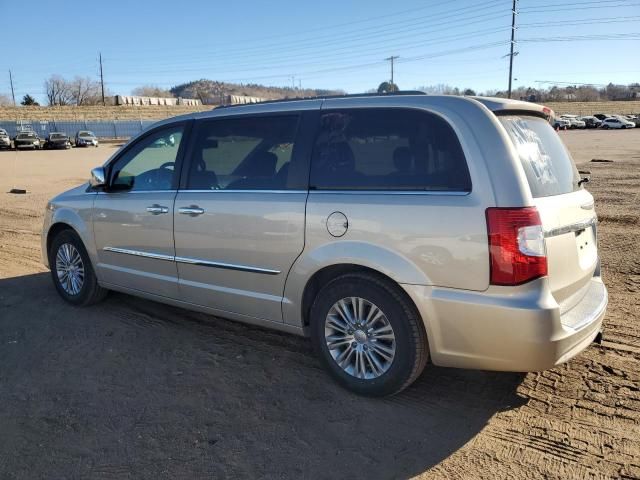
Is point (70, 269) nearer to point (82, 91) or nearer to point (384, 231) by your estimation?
point (384, 231)

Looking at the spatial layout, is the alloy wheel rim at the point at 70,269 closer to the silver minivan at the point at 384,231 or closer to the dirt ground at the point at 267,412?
the dirt ground at the point at 267,412

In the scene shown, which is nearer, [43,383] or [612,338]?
[43,383]

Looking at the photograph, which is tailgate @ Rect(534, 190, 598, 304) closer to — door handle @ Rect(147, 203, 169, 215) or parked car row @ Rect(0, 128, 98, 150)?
door handle @ Rect(147, 203, 169, 215)

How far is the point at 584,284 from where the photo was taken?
3.38 meters

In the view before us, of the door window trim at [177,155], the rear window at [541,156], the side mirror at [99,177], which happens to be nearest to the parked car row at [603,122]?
the rear window at [541,156]

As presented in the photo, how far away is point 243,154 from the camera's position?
13.3ft

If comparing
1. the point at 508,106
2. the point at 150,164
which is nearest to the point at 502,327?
the point at 508,106

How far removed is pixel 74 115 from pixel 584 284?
86.8 metres

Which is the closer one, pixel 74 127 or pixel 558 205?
pixel 558 205

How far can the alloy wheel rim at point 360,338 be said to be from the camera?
334 cm

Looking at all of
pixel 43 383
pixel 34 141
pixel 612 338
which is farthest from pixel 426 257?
pixel 34 141

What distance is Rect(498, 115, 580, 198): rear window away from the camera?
9.98 feet

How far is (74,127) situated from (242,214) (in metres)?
68.5

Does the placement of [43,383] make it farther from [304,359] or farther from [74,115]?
[74,115]
